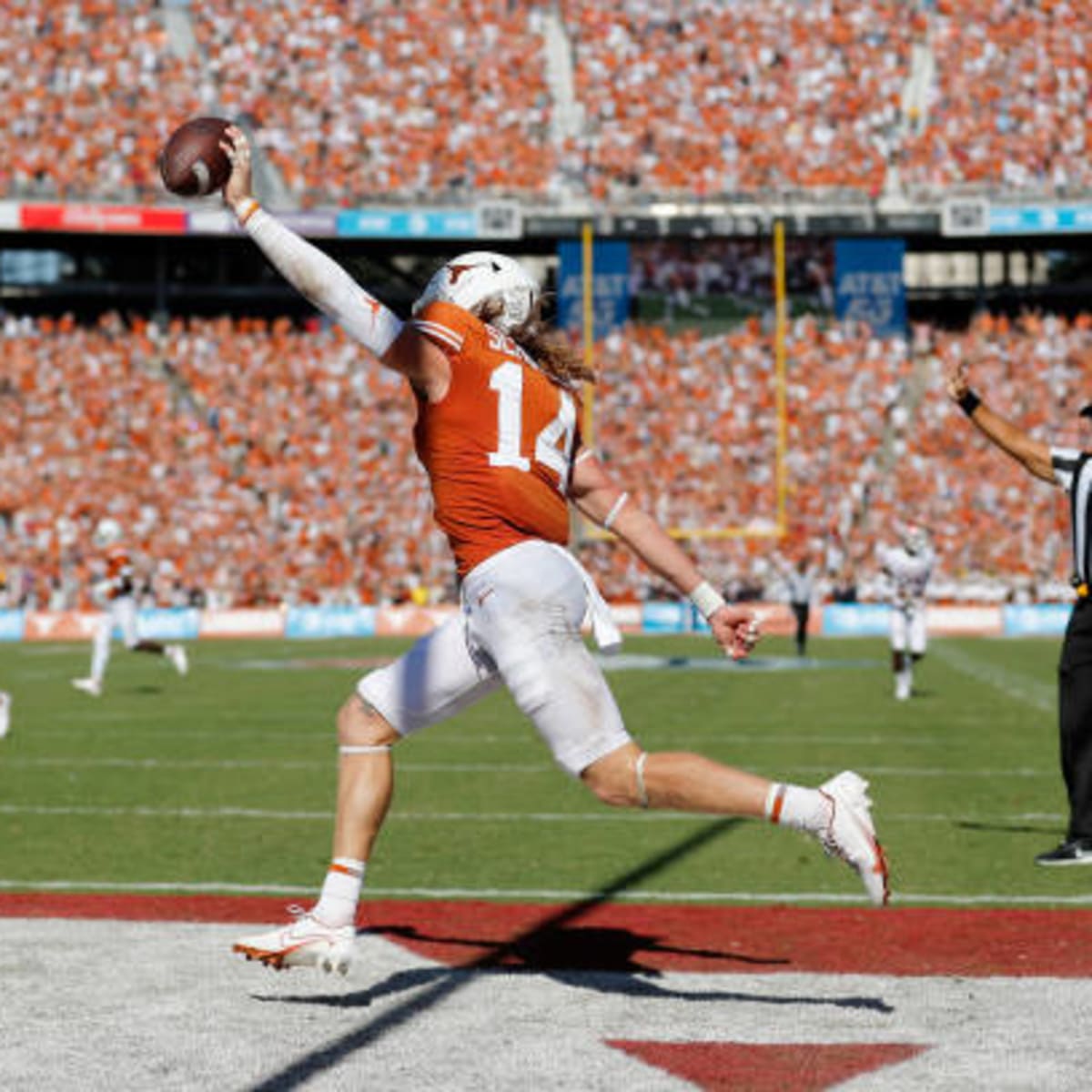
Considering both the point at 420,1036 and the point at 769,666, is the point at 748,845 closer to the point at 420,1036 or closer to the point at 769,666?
the point at 420,1036

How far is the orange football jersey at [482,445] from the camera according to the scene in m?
5.21

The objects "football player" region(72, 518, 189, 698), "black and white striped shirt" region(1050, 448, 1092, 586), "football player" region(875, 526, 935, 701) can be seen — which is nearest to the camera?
"black and white striped shirt" region(1050, 448, 1092, 586)

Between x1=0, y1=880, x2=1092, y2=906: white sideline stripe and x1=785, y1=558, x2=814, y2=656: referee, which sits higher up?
x1=0, y1=880, x2=1092, y2=906: white sideline stripe

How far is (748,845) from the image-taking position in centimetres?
879

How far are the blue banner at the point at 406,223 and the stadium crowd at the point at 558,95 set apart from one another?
61 centimetres

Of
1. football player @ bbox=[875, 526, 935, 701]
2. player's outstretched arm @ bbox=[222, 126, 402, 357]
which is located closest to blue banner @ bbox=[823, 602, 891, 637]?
football player @ bbox=[875, 526, 935, 701]

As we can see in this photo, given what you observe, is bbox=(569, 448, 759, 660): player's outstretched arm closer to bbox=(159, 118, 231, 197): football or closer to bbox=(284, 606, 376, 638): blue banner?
bbox=(159, 118, 231, 197): football

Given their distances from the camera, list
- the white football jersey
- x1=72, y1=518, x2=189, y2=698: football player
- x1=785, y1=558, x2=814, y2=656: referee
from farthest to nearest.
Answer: x1=785, y1=558, x2=814, y2=656: referee < x1=72, y1=518, x2=189, y2=698: football player < the white football jersey

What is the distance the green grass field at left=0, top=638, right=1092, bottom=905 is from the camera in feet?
25.6

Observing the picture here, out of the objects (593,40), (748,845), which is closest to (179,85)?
(593,40)

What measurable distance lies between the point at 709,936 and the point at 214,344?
101ft

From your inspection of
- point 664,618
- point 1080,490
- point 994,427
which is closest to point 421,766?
point 1080,490

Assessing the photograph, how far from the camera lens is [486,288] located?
542 centimetres

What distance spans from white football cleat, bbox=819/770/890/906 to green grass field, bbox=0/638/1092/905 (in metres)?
2.22
